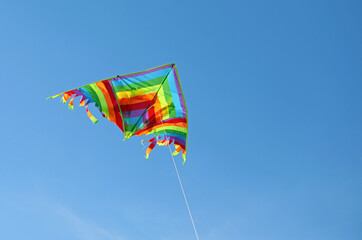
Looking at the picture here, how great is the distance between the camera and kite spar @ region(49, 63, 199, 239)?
937 cm

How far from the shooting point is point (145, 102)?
32.0 ft

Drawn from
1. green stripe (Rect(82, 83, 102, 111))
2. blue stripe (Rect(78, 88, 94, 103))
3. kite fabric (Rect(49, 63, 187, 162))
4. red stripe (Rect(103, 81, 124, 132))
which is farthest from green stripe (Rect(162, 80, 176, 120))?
blue stripe (Rect(78, 88, 94, 103))

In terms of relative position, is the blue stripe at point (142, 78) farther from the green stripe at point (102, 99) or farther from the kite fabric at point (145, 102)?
the green stripe at point (102, 99)

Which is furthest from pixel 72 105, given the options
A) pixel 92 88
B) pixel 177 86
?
pixel 177 86

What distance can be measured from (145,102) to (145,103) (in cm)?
2

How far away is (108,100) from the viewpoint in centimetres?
952

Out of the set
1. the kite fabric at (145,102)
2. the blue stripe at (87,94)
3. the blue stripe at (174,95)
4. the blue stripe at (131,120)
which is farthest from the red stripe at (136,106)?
the blue stripe at (87,94)

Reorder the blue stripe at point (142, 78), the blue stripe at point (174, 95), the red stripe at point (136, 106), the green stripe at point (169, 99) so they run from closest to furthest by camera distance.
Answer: the blue stripe at point (142, 78) → the blue stripe at point (174, 95) → the green stripe at point (169, 99) → the red stripe at point (136, 106)

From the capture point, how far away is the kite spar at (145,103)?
9367 mm

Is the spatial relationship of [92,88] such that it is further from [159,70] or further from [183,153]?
[183,153]

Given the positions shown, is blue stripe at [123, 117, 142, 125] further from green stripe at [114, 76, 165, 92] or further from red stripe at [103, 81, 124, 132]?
green stripe at [114, 76, 165, 92]

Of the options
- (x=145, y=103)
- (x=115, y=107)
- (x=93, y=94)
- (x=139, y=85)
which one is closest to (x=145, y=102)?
(x=145, y=103)

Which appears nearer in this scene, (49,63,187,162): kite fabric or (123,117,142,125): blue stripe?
(49,63,187,162): kite fabric

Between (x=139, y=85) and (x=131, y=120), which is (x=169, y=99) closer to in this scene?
(x=139, y=85)
